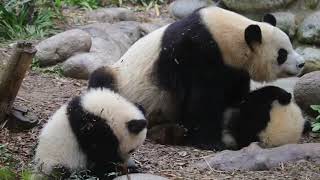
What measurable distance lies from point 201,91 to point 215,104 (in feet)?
0.69

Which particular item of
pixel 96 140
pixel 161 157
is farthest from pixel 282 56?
pixel 96 140

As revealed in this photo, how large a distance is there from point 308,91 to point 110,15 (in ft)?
18.2

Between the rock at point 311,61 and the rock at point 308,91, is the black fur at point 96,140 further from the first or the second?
the rock at point 311,61

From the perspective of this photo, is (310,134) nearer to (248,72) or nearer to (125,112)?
(248,72)

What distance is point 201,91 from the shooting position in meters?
6.43

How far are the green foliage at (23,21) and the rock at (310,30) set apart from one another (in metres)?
4.12

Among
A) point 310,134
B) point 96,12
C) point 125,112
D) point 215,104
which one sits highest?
point 125,112

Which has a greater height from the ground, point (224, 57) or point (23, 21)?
point (224, 57)

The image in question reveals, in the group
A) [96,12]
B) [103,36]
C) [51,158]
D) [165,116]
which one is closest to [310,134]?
A: [165,116]

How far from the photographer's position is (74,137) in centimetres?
508

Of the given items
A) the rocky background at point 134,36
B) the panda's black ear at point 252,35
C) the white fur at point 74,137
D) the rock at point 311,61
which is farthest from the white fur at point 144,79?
the rock at point 311,61

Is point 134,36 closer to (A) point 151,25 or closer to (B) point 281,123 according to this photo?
(A) point 151,25

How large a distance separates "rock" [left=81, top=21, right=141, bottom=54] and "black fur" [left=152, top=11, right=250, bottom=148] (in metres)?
3.66

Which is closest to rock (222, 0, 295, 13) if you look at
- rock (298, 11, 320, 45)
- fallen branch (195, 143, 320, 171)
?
rock (298, 11, 320, 45)
